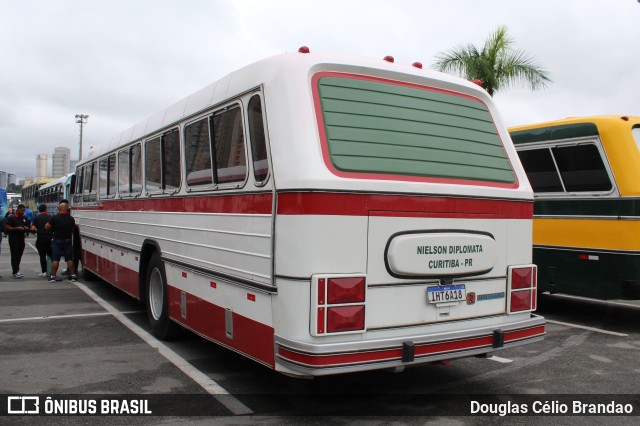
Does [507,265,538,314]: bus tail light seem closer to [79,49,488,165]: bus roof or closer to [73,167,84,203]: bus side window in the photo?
[79,49,488,165]: bus roof

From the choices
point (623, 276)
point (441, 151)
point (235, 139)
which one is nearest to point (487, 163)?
point (441, 151)

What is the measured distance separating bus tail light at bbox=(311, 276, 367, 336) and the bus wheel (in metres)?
3.17

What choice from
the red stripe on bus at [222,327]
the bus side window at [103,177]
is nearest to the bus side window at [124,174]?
the bus side window at [103,177]

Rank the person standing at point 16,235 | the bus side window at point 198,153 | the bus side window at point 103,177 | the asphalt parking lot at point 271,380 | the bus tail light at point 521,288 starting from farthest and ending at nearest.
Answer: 1. the person standing at point 16,235
2. the bus side window at point 103,177
3. the bus side window at point 198,153
4. the bus tail light at point 521,288
5. the asphalt parking lot at point 271,380

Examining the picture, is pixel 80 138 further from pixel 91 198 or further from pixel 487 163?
pixel 487 163

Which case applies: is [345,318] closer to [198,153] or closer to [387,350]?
[387,350]

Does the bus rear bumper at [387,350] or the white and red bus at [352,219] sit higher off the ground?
the white and red bus at [352,219]

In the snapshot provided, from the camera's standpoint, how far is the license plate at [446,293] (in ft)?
15.0

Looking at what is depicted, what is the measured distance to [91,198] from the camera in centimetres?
1121

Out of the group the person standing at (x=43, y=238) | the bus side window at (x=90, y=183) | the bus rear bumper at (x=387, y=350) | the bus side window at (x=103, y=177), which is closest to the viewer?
the bus rear bumper at (x=387, y=350)

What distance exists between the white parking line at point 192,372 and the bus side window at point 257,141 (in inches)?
73.9

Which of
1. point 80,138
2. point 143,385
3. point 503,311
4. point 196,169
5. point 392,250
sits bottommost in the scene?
point 143,385

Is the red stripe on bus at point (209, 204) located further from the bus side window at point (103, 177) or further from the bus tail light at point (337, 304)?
the bus side window at point (103, 177)

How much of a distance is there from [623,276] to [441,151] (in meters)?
4.25
